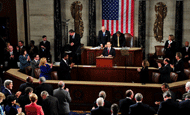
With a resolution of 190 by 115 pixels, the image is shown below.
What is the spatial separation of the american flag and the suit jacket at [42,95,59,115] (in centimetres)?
951

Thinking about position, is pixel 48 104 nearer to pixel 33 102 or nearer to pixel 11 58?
pixel 33 102

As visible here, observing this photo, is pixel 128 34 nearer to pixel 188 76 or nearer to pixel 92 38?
pixel 92 38

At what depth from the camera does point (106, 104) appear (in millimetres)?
6570

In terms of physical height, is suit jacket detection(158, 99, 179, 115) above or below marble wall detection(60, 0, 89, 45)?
below

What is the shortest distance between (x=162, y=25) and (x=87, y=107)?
8042mm

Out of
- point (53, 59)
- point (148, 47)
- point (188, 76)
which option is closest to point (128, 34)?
point (148, 47)

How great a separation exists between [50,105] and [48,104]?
54mm

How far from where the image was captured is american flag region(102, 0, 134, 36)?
51.0ft

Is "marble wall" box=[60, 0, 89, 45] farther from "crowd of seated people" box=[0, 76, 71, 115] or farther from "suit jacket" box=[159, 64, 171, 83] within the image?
"crowd of seated people" box=[0, 76, 71, 115]

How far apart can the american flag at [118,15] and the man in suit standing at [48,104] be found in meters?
9.52

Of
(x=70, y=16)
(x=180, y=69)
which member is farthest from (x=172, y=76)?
(x=70, y=16)

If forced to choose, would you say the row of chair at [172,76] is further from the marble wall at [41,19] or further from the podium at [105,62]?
the marble wall at [41,19]

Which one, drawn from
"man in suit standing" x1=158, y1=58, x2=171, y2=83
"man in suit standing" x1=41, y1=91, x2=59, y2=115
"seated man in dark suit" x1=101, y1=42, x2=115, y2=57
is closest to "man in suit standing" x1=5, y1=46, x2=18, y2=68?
"seated man in dark suit" x1=101, y1=42, x2=115, y2=57

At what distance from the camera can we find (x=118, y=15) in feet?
51.1
